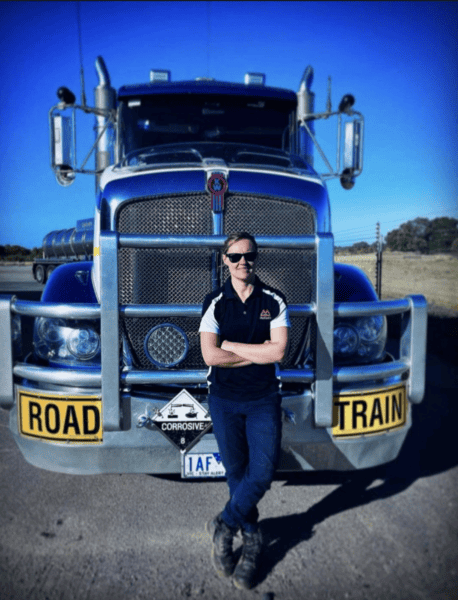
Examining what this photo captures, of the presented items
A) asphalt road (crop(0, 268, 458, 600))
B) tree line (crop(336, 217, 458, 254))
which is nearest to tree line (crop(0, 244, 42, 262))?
tree line (crop(336, 217, 458, 254))

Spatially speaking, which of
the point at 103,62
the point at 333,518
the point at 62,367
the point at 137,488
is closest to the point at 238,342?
the point at 62,367

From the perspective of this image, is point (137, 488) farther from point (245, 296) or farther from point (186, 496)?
point (245, 296)

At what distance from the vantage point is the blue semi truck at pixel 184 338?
279 cm

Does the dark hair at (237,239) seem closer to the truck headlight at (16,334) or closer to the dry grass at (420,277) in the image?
the truck headlight at (16,334)

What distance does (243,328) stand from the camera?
8.65 ft

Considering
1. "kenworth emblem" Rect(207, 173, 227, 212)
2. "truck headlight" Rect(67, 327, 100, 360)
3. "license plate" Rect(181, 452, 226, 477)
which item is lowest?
"license plate" Rect(181, 452, 226, 477)

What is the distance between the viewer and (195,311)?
278cm

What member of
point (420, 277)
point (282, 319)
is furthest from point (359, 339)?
point (420, 277)

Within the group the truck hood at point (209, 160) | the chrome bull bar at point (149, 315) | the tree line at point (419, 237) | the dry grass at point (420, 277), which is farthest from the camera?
the tree line at point (419, 237)

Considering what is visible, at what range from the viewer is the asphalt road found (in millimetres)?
2533

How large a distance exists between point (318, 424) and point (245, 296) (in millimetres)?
842

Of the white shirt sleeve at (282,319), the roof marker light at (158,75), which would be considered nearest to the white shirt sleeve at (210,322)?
the white shirt sleeve at (282,319)

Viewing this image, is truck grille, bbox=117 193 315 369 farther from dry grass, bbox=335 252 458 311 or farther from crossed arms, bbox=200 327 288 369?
dry grass, bbox=335 252 458 311

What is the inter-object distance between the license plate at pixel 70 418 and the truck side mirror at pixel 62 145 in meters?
2.46
